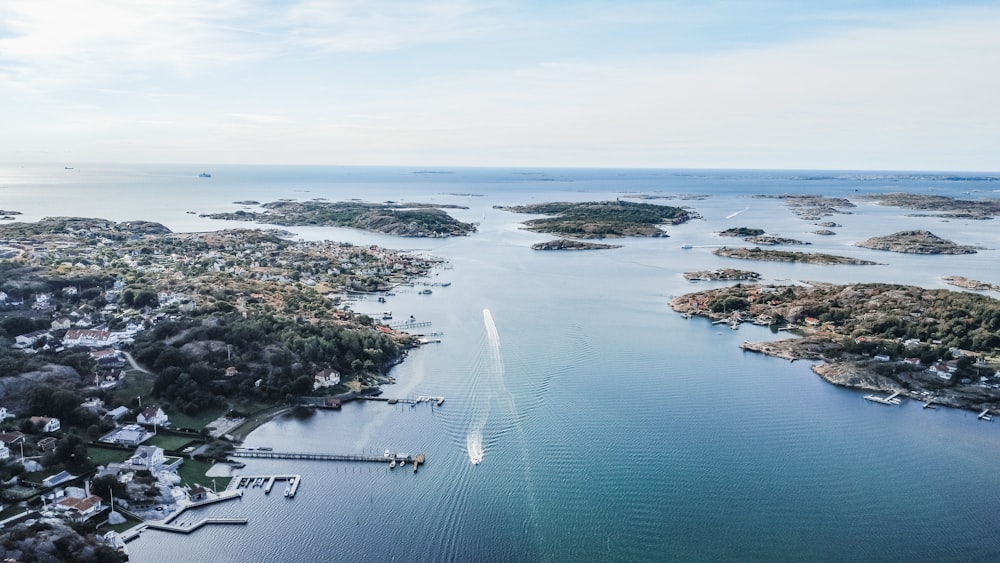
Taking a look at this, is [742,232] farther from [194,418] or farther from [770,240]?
[194,418]

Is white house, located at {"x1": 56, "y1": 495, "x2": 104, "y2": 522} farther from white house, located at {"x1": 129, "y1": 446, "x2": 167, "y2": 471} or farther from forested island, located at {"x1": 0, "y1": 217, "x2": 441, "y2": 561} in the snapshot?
white house, located at {"x1": 129, "y1": 446, "x2": 167, "y2": 471}

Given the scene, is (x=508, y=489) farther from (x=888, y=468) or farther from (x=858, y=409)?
(x=858, y=409)

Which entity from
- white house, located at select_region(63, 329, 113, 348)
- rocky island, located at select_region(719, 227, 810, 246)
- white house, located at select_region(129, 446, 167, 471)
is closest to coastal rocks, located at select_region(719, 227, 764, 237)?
rocky island, located at select_region(719, 227, 810, 246)

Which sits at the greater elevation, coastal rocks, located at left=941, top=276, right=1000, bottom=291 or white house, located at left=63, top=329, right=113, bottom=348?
coastal rocks, located at left=941, top=276, right=1000, bottom=291

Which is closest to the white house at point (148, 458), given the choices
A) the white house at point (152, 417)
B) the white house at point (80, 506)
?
the white house at point (80, 506)

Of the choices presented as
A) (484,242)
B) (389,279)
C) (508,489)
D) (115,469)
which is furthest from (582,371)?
(484,242)

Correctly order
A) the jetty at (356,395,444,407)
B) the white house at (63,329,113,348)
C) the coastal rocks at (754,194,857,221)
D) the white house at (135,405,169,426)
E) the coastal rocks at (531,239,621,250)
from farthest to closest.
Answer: the coastal rocks at (754,194,857,221)
the coastal rocks at (531,239,621,250)
the white house at (63,329,113,348)
the jetty at (356,395,444,407)
the white house at (135,405,169,426)

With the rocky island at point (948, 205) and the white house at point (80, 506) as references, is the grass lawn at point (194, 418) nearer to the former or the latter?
the white house at point (80, 506)
